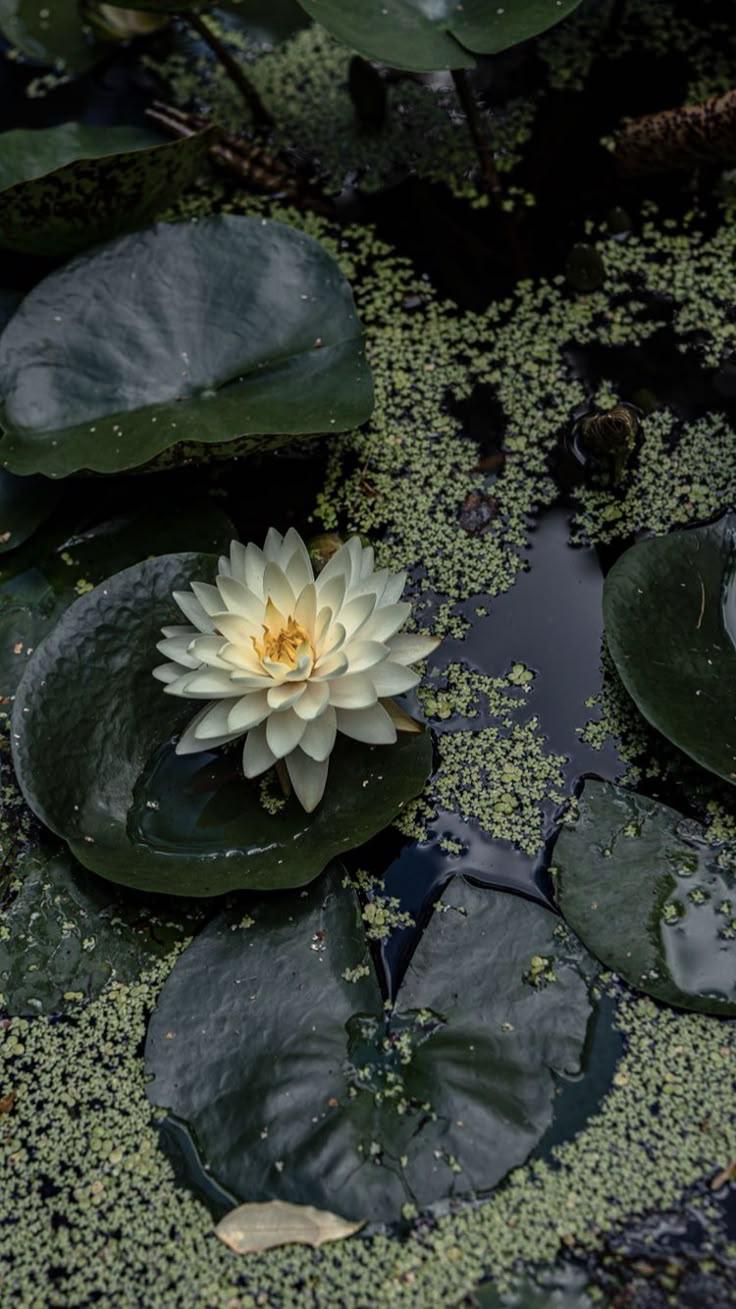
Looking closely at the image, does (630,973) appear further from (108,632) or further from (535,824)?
(108,632)

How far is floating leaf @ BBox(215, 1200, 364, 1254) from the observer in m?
1.71

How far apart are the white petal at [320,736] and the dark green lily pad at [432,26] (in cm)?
148

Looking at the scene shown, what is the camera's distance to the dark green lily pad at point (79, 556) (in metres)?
2.35

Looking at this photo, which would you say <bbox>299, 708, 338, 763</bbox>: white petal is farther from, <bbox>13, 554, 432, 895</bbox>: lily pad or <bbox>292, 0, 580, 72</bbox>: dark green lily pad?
<bbox>292, 0, 580, 72</bbox>: dark green lily pad

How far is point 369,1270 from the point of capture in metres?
1.70

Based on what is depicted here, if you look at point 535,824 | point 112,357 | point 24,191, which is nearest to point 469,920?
point 535,824

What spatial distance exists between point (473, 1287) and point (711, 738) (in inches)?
37.9

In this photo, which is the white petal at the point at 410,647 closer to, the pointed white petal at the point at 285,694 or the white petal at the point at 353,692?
the white petal at the point at 353,692

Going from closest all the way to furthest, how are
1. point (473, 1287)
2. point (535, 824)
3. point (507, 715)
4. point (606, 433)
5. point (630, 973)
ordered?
point (473, 1287)
point (630, 973)
point (535, 824)
point (507, 715)
point (606, 433)

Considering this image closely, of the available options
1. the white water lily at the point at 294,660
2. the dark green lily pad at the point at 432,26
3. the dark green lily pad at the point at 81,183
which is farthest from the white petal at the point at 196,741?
the dark green lily pad at the point at 432,26

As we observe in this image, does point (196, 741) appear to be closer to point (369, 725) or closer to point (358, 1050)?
point (369, 725)

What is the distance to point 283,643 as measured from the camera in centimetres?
196

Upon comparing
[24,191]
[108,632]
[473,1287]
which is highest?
[24,191]

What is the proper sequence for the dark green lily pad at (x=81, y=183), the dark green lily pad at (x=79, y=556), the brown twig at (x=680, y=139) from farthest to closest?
the brown twig at (x=680, y=139), the dark green lily pad at (x=81, y=183), the dark green lily pad at (x=79, y=556)
